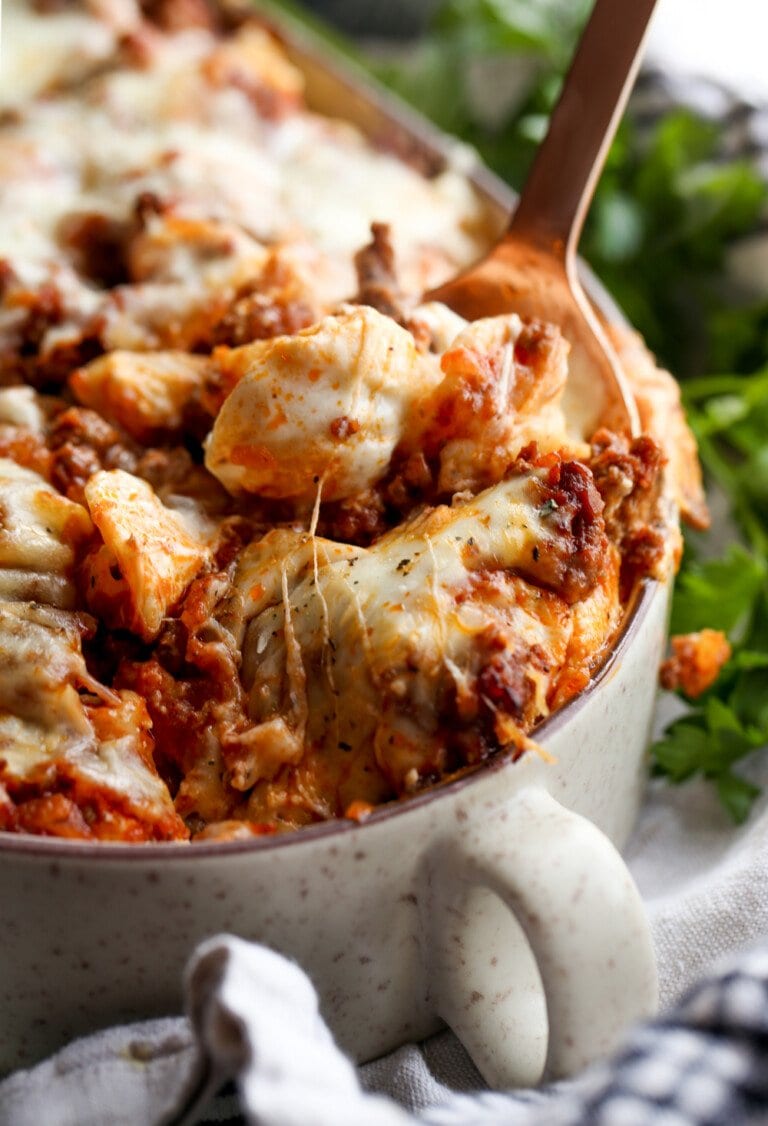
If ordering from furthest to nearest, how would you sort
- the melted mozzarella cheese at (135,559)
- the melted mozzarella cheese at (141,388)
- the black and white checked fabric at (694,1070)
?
the melted mozzarella cheese at (141,388) → the melted mozzarella cheese at (135,559) → the black and white checked fabric at (694,1070)

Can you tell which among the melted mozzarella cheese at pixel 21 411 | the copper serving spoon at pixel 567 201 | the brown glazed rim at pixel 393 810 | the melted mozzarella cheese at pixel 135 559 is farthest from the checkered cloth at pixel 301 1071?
the copper serving spoon at pixel 567 201

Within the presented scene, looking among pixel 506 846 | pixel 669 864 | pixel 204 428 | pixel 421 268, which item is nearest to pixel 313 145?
pixel 421 268

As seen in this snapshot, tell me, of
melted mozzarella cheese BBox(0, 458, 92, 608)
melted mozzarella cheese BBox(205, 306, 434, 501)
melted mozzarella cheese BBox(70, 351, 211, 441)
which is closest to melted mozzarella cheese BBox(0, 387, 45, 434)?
melted mozzarella cheese BBox(70, 351, 211, 441)

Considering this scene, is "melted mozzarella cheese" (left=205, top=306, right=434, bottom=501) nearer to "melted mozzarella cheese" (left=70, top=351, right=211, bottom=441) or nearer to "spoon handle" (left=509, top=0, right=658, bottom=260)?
"melted mozzarella cheese" (left=70, top=351, right=211, bottom=441)

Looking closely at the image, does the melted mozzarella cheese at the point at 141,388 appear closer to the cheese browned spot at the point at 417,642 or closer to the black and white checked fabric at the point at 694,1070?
the cheese browned spot at the point at 417,642

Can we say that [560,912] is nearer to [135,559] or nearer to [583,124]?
[135,559]

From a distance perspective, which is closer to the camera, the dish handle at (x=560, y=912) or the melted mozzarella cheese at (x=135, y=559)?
the dish handle at (x=560, y=912)
